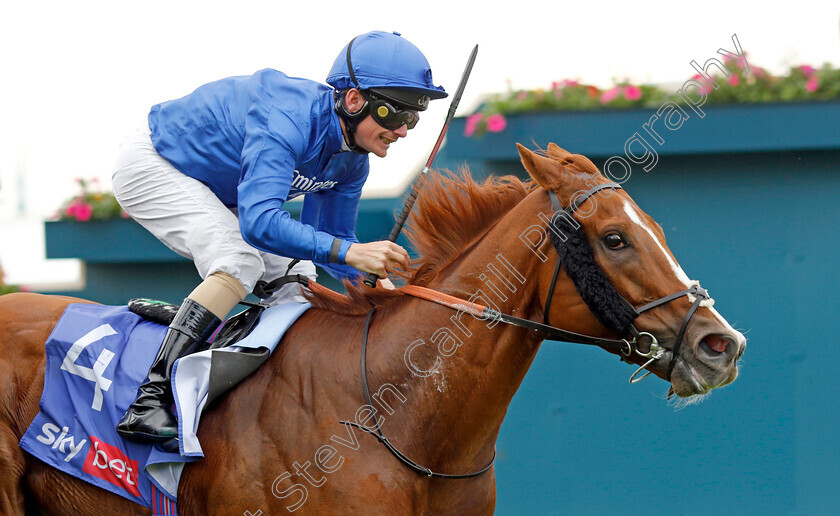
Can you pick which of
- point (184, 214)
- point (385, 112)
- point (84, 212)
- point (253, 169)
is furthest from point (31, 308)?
point (84, 212)

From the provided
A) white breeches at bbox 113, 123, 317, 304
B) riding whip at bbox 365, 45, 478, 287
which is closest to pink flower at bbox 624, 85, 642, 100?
riding whip at bbox 365, 45, 478, 287

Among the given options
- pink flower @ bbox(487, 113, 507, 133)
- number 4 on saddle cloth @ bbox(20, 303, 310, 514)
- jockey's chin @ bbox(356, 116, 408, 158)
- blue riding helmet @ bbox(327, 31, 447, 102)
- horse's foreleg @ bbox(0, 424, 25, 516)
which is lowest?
horse's foreleg @ bbox(0, 424, 25, 516)

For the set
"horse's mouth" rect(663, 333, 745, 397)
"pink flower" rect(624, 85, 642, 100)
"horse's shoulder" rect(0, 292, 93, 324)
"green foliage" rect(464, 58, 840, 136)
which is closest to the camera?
"horse's mouth" rect(663, 333, 745, 397)

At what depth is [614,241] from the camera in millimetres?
2479

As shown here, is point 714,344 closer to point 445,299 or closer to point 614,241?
point 614,241

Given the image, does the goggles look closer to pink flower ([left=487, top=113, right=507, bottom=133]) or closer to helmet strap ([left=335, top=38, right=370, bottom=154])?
helmet strap ([left=335, top=38, right=370, bottom=154])

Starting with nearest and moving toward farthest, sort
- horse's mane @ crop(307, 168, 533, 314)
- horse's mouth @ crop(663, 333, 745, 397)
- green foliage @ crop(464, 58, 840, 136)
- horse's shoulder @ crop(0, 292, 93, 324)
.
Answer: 1. horse's mouth @ crop(663, 333, 745, 397)
2. horse's mane @ crop(307, 168, 533, 314)
3. horse's shoulder @ crop(0, 292, 93, 324)
4. green foliage @ crop(464, 58, 840, 136)

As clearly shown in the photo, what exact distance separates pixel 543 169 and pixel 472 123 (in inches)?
97.7

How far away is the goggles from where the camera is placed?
292 centimetres

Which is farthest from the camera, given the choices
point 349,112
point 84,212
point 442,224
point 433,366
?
point 84,212

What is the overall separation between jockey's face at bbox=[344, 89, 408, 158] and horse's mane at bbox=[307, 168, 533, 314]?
0.83 feet

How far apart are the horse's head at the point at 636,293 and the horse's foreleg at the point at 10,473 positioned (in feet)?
6.58

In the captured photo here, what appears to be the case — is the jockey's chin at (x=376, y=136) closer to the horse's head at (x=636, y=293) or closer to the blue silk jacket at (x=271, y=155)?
the blue silk jacket at (x=271, y=155)

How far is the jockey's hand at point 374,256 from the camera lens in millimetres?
2689
